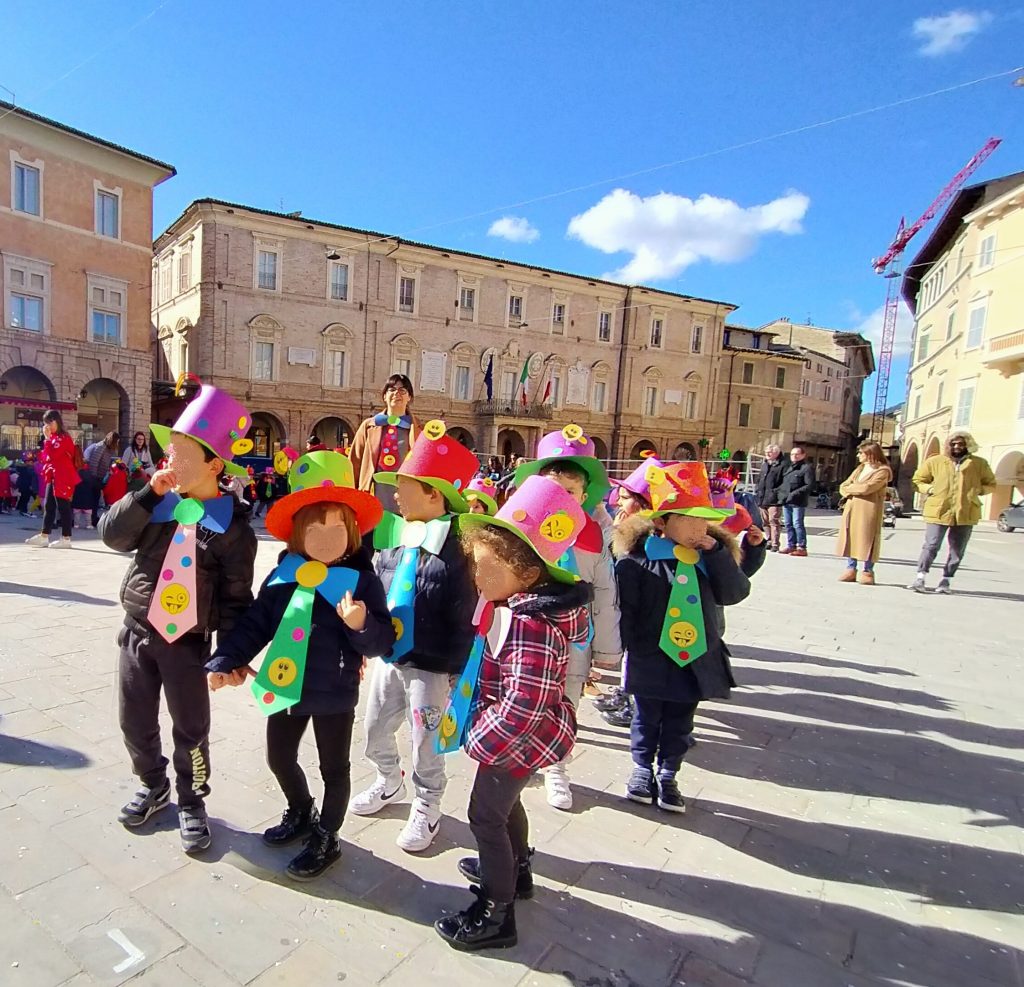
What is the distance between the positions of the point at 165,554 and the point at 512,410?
3197cm

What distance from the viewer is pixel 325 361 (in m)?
29.6

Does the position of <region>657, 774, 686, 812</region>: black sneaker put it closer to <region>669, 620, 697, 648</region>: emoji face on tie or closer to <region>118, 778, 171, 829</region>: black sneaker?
<region>669, 620, 697, 648</region>: emoji face on tie

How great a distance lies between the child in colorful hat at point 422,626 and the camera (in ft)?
7.98

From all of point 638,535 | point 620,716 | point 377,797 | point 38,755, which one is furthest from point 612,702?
point 38,755

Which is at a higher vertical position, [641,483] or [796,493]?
[641,483]

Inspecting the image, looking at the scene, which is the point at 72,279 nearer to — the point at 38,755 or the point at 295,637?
the point at 38,755

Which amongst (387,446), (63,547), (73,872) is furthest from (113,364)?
(73,872)

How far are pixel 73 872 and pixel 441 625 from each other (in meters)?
1.49

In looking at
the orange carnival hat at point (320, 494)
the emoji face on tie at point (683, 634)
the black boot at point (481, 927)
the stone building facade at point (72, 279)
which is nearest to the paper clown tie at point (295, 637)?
the orange carnival hat at point (320, 494)

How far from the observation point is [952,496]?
765 centimetres

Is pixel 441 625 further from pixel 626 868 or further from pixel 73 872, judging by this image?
pixel 73 872

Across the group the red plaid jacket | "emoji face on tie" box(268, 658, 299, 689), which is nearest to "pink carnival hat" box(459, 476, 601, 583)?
the red plaid jacket

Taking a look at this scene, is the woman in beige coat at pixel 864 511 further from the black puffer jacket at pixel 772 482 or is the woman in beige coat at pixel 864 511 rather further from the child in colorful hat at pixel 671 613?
the child in colorful hat at pixel 671 613

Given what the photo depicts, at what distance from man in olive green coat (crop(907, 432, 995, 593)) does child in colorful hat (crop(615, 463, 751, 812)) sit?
6365 mm
